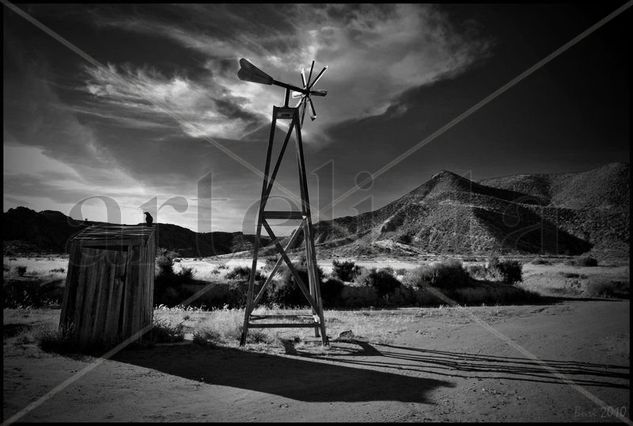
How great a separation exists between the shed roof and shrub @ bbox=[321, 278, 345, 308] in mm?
10500

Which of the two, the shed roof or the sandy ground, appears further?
the shed roof

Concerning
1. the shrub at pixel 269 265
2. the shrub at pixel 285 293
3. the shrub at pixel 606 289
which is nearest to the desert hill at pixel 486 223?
the shrub at pixel 269 265

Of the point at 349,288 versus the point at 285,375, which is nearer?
the point at 285,375

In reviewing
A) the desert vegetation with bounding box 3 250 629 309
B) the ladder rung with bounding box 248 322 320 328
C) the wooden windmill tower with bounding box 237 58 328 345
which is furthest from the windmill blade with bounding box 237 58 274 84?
the desert vegetation with bounding box 3 250 629 309

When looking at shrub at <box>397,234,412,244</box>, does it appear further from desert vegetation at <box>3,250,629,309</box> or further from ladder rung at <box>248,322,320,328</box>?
ladder rung at <box>248,322,320,328</box>

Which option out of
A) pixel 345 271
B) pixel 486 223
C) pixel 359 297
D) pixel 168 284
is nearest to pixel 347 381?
pixel 359 297

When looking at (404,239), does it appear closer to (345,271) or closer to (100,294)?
(345,271)

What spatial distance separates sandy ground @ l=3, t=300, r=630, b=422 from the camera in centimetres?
448

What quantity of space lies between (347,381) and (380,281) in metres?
13.2

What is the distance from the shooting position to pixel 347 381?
Answer: 5.80 metres

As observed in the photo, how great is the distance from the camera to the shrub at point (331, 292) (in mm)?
17433

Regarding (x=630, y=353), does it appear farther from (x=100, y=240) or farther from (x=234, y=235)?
(x=234, y=235)

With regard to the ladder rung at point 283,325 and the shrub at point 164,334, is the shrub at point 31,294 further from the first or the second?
the ladder rung at point 283,325

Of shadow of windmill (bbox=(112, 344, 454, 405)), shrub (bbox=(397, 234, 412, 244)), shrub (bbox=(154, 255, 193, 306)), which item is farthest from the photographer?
shrub (bbox=(397, 234, 412, 244))
